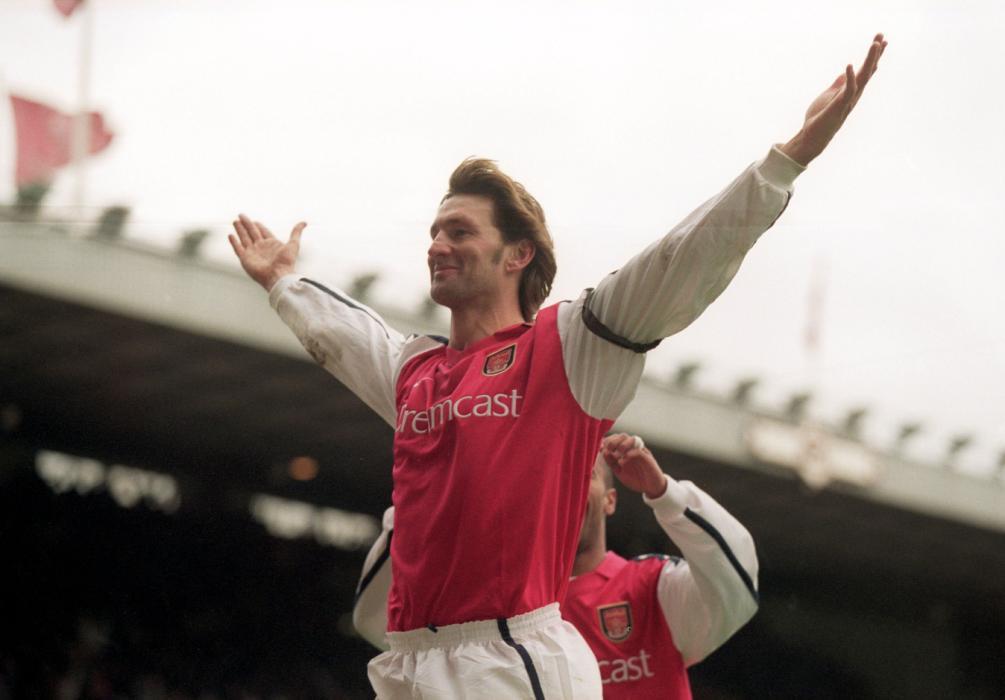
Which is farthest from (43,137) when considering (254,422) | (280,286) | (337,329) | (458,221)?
(254,422)

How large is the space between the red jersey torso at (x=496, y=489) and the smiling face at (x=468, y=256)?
150 millimetres

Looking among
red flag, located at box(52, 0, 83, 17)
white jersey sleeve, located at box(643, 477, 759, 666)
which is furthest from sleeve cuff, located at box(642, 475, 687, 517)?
red flag, located at box(52, 0, 83, 17)

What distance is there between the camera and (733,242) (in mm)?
1961

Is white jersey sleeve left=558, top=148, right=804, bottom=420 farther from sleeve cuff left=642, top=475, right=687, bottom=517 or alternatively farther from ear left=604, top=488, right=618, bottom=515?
ear left=604, top=488, right=618, bottom=515

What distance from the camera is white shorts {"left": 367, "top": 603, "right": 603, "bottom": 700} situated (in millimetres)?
2086

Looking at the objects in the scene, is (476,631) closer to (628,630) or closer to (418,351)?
(418,351)

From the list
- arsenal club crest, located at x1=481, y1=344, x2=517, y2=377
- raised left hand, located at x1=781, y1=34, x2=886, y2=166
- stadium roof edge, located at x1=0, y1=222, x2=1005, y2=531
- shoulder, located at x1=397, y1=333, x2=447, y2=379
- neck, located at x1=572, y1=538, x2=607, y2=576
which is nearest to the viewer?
raised left hand, located at x1=781, y1=34, x2=886, y2=166

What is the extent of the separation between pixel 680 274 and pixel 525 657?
670 mm

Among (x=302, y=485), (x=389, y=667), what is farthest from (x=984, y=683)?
(x=302, y=485)

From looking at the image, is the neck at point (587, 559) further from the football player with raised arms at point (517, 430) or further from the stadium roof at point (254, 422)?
the football player with raised arms at point (517, 430)

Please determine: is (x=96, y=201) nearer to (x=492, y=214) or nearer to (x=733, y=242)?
(x=492, y=214)

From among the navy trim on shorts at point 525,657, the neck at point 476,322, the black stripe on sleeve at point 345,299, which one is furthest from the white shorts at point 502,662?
the black stripe on sleeve at point 345,299

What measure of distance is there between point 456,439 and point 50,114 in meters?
2.42

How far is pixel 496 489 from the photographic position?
7.00ft
